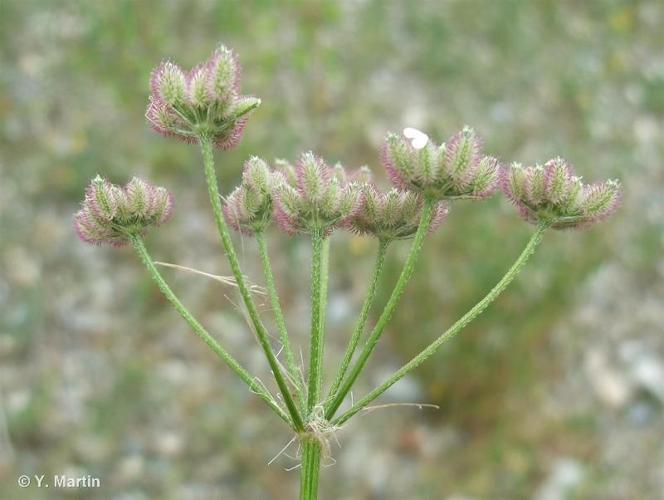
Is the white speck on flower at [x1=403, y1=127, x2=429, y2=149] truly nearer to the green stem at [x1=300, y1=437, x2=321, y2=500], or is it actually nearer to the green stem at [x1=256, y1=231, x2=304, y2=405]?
the green stem at [x1=256, y1=231, x2=304, y2=405]

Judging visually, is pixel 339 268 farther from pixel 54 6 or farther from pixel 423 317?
pixel 54 6

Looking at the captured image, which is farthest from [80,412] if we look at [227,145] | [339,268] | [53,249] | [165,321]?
[227,145]

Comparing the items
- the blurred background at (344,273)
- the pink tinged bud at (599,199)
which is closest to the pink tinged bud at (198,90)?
the pink tinged bud at (599,199)

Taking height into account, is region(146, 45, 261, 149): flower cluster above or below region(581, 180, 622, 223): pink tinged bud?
above

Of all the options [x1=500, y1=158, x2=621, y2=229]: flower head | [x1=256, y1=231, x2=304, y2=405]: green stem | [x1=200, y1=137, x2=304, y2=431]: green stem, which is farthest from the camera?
[x1=500, y1=158, x2=621, y2=229]: flower head

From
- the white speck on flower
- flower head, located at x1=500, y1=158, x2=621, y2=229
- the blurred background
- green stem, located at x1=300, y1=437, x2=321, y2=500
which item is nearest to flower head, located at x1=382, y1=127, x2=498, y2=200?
the white speck on flower

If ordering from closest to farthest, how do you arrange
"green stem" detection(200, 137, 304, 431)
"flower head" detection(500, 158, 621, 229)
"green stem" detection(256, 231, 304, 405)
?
1. "green stem" detection(200, 137, 304, 431)
2. "green stem" detection(256, 231, 304, 405)
3. "flower head" detection(500, 158, 621, 229)

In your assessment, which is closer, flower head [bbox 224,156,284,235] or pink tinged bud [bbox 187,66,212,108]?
pink tinged bud [bbox 187,66,212,108]

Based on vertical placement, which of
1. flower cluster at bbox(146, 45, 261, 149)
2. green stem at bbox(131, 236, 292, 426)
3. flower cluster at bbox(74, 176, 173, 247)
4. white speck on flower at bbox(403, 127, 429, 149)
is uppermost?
flower cluster at bbox(146, 45, 261, 149)
